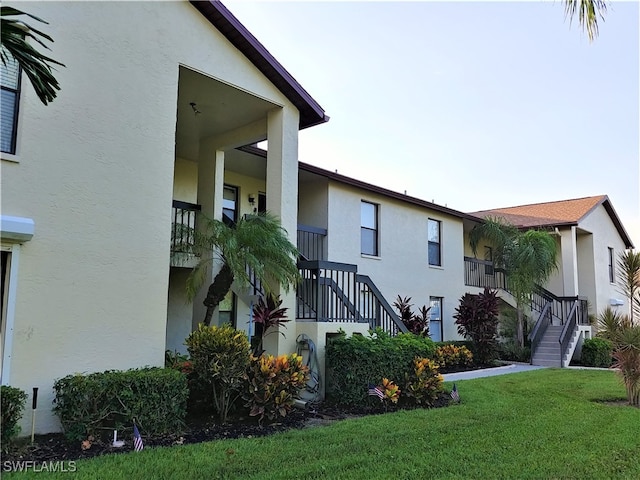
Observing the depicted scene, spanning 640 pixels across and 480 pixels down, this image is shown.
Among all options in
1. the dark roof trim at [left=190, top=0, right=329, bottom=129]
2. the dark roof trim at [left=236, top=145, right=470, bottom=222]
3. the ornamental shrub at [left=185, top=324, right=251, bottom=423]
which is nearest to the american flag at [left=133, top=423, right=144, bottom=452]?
the ornamental shrub at [left=185, top=324, right=251, bottom=423]

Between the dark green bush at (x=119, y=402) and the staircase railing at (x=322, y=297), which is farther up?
the staircase railing at (x=322, y=297)

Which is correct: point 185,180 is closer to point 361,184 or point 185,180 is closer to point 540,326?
point 361,184

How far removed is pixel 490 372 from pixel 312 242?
6438mm

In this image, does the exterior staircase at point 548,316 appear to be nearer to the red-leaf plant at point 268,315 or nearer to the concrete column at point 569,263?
the concrete column at point 569,263

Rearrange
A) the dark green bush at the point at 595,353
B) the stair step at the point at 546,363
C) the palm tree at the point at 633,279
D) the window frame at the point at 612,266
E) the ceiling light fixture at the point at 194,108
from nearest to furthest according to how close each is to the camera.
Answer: the palm tree at the point at 633,279, the ceiling light fixture at the point at 194,108, the stair step at the point at 546,363, the dark green bush at the point at 595,353, the window frame at the point at 612,266

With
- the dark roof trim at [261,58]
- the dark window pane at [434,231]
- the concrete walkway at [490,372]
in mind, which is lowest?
the concrete walkway at [490,372]

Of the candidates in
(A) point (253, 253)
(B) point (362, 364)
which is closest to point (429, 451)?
(B) point (362, 364)

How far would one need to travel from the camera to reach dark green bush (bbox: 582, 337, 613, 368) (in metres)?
18.4

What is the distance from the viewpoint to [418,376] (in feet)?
31.4

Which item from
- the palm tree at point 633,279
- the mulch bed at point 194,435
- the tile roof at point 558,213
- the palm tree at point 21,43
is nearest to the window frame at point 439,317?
the tile roof at point 558,213

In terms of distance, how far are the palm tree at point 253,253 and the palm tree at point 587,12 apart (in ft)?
18.9

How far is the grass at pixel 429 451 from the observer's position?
549cm

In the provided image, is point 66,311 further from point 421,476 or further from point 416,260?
point 416,260

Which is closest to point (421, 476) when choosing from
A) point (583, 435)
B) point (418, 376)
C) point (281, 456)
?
point (281, 456)
